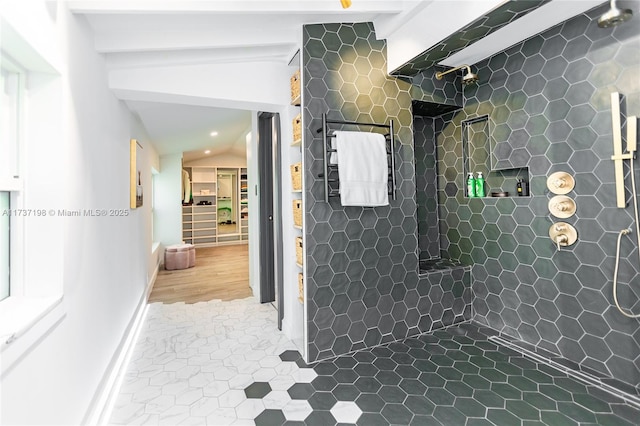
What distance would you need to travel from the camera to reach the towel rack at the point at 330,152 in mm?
2137

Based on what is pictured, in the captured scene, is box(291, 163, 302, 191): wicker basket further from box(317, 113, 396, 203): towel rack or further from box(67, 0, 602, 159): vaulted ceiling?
box(67, 0, 602, 159): vaulted ceiling

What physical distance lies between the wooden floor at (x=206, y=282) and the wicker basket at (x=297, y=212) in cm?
182

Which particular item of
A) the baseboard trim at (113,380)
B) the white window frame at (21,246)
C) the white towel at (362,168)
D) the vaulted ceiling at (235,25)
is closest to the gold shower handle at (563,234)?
the white towel at (362,168)

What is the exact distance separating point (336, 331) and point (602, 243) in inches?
72.1

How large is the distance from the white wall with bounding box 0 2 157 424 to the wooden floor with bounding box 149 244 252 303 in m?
1.48

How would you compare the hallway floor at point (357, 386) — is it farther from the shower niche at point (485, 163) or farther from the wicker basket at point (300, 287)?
the shower niche at point (485, 163)

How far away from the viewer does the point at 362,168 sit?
7.20 ft

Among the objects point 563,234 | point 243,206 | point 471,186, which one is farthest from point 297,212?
point 243,206

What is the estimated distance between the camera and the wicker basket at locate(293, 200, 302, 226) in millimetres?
2263

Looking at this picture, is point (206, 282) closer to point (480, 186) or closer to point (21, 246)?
point (21, 246)

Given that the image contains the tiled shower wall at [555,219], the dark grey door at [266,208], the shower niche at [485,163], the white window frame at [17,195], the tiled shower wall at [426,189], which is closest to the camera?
the white window frame at [17,195]

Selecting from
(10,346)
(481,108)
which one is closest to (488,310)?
(481,108)

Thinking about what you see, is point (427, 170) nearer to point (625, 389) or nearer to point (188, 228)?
point (625, 389)

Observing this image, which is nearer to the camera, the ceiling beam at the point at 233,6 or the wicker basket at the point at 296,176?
the ceiling beam at the point at 233,6
